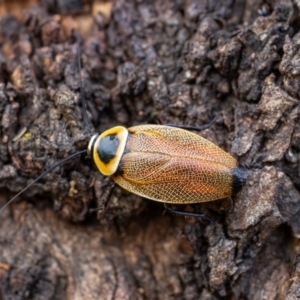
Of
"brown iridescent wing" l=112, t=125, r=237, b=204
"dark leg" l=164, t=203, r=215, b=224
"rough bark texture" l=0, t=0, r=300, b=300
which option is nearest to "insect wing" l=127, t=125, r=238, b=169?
"brown iridescent wing" l=112, t=125, r=237, b=204

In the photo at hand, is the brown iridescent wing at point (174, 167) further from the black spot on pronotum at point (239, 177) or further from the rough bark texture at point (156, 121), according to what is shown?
the rough bark texture at point (156, 121)

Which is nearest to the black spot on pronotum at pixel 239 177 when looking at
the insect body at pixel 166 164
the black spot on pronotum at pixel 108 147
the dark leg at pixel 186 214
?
the insect body at pixel 166 164

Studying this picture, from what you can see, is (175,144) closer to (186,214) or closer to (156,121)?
Result: (156,121)

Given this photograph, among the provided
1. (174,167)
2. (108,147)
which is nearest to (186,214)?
(174,167)

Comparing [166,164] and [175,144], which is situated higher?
[175,144]

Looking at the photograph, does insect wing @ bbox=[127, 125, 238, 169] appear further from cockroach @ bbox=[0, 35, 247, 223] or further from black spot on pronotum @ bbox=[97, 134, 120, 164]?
black spot on pronotum @ bbox=[97, 134, 120, 164]

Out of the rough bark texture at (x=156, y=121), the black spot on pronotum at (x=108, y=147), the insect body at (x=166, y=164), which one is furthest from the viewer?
the black spot on pronotum at (x=108, y=147)

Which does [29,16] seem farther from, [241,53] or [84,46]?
[241,53]

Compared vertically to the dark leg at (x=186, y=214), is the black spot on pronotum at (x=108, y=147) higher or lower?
higher
